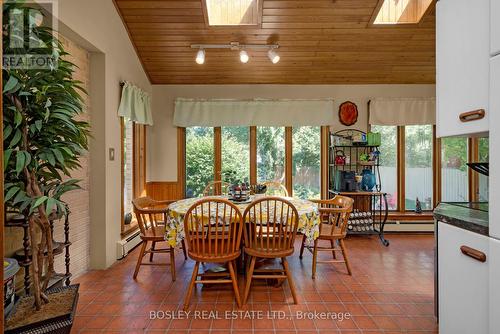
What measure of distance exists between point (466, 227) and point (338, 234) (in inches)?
68.2

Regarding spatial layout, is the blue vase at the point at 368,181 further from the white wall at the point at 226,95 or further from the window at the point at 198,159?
the window at the point at 198,159

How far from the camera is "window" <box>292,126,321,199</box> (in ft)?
15.9

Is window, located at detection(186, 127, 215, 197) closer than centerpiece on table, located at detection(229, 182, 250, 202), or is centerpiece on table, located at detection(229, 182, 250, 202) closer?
centerpiece on table, located at detection(229, 182, 250, 202)

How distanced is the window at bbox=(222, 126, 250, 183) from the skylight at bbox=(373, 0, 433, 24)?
2.47 m

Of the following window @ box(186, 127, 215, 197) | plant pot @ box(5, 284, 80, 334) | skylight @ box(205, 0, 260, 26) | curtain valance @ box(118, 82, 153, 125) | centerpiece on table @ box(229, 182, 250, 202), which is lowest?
plant pot @ box(5, 284, 80, 334)

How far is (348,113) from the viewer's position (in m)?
4.73

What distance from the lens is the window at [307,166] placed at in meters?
4.84

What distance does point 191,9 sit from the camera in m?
3.37

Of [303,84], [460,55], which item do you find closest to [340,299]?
[460,55]

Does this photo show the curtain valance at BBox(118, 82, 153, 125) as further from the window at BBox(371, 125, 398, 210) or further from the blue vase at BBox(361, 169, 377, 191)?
the window at BBox(371, 125, 398, 210)

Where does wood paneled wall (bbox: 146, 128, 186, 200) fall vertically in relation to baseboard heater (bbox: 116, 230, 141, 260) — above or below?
above

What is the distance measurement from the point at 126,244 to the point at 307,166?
2978 mm

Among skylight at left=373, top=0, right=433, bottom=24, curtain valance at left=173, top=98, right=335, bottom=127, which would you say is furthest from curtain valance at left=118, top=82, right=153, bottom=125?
→ skylight at left=373, top=0, right=433, bottom=24

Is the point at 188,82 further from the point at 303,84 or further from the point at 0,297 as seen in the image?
the point at 0,297
